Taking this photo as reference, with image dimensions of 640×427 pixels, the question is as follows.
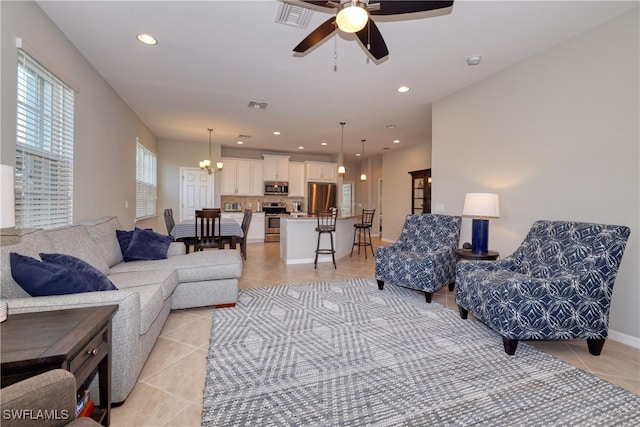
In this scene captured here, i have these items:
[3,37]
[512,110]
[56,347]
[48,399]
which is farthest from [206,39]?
[512,110]

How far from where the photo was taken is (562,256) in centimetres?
247

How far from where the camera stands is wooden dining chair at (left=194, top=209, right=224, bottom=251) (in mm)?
4478

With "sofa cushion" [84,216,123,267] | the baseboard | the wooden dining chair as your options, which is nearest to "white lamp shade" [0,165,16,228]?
"sofa cushion" [84,216,123,267]

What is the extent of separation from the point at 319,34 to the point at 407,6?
632 millimetres

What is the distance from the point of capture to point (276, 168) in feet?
28.2

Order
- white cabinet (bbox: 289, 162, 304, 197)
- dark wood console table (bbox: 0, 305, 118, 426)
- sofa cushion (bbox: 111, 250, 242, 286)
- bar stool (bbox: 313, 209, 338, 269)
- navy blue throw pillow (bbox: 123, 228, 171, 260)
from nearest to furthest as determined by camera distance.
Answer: dark wood console table (bbox: 0, 305, 118, 426), sofa cushion (bbox: 111, 250, 242, 286), navy blue throw pillow (bbox: 123, 228, 171, 260), bar stool (bbox: 313, 209, 338, 269), white cabinet (bbox: 289, 162, 304, 197)

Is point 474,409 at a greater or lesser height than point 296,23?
lesser

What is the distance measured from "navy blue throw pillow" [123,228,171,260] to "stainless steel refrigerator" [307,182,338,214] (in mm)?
5653

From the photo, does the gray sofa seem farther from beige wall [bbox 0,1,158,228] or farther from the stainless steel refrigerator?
the stainless steel refrigerator

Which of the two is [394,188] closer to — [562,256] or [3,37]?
[562,256]

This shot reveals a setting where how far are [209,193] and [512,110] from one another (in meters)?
6.88

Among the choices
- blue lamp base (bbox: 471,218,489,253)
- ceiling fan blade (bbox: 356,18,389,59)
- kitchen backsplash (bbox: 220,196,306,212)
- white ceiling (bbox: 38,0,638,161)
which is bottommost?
blue lamp base (bbox: 471,218,489,253)

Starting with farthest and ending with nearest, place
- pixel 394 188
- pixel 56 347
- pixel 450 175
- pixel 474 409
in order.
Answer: pixel 394 188
pixel 450 175
pixel 474 409
pixel 56 347

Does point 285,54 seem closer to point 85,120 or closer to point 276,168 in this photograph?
point 85,120
